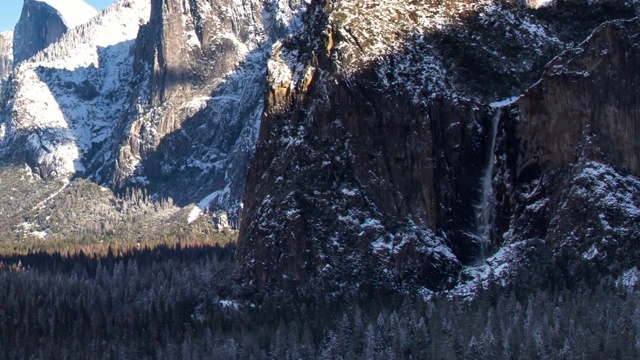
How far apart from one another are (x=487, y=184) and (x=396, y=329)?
4012 centimetres

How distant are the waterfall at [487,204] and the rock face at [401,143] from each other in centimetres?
23

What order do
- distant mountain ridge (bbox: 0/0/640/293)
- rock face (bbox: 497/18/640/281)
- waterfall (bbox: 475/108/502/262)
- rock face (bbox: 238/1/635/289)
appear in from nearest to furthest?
rock face (bbox: 497/18/640/281), distant mountain ridge (bbox: 0/0/640/293), rock face (bbox: 238/1/635/289), waterfall (bbox: 475/108/502/262)

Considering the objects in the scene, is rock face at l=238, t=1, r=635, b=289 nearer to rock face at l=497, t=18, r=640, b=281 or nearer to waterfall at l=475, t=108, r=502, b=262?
waterfall at l=475, t=108, r=502, b=262

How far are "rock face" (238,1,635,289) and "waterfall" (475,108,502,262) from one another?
0.23 meters

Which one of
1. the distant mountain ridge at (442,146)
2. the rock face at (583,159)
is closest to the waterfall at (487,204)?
the distant mountain ridge at (442,146)

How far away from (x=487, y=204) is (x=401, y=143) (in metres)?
15.8

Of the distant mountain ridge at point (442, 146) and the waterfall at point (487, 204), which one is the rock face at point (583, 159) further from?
the waterfall at point (487, 204)

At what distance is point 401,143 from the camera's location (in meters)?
169

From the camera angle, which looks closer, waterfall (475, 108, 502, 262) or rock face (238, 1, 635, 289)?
rock face (238, 1, 635, 289)

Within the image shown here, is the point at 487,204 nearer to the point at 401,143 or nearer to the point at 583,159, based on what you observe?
the point at 401,143

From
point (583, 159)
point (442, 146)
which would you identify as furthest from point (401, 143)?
point (583, 159)

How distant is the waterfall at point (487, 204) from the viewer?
163m

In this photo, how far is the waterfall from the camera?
163125 mm

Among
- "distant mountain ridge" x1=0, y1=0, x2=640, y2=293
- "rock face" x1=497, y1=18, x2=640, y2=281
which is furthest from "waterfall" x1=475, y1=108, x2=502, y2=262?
"rock face" x1=497, y1=18, x2=640, y2=281
